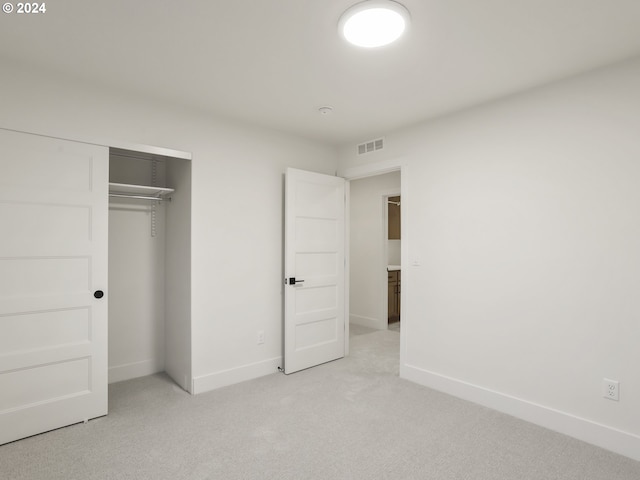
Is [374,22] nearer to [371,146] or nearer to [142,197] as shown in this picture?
[371,146]

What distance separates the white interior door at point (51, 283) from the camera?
238 cm

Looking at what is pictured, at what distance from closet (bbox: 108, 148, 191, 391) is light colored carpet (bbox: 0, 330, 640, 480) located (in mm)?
372

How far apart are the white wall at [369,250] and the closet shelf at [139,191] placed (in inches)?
127

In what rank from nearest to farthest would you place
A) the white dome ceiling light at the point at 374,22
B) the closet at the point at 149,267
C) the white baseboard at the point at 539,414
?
the white dome ceiling light at the point at 374,22 < the white baseboard at the point at 539,414 < the closet at the point at 149,267

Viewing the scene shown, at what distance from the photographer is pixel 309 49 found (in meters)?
2.22

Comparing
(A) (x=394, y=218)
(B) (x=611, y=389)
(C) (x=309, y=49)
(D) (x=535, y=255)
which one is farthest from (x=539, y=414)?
(A) (x=394, y=218)

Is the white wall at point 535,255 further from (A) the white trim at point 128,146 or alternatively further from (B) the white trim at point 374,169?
(A) the white trim at point 128,146

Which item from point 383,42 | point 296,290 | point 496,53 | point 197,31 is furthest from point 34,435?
point 496,53

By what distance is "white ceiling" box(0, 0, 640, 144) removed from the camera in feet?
6.04

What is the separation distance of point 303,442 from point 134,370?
2.07 metres

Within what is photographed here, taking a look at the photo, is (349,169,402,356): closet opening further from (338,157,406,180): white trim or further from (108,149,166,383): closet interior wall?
(108,149,166,383): closet interior wall

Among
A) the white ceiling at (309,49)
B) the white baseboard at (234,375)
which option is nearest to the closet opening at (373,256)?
the white baseboard at (234,375)

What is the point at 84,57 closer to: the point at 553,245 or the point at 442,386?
the point at 553,245

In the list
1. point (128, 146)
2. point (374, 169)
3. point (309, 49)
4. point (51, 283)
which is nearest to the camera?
point (309, 49)
